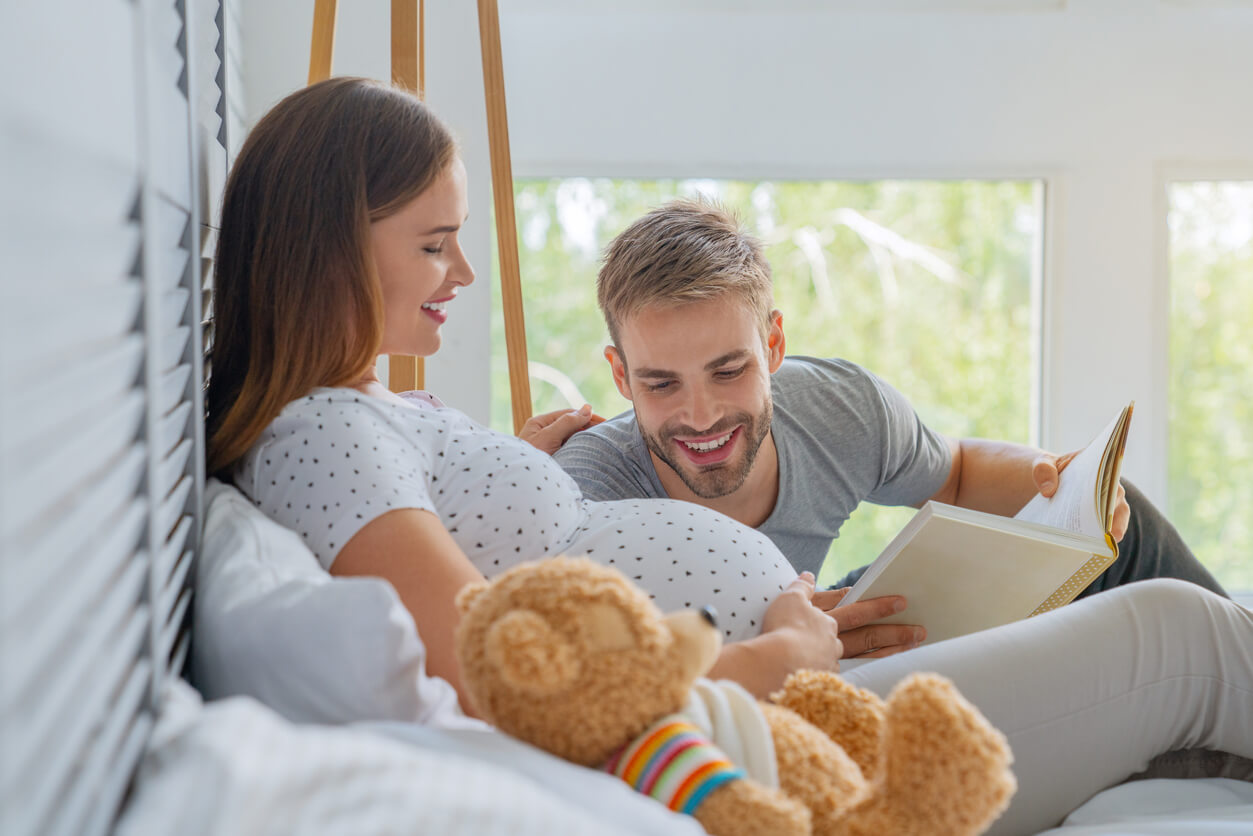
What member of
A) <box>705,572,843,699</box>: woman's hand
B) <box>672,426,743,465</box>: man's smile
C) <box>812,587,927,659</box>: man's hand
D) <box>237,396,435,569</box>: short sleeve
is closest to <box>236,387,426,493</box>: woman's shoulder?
<box>237,396,435,569</box>: short sleeve

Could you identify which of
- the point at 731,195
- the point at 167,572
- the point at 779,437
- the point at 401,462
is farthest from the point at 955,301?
the point at 167,572

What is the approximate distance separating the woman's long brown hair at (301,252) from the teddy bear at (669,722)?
53 centimetres

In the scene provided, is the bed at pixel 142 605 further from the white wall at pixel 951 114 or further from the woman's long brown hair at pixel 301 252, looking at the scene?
the white wall at pixel 951 114

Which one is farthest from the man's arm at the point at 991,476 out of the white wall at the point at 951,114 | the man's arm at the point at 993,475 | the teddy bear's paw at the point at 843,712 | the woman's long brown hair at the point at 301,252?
the white wall at the point at 951,114

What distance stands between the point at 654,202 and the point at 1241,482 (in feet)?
8.30

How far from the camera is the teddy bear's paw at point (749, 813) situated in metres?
0.58

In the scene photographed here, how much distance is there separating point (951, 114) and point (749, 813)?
11.4ft

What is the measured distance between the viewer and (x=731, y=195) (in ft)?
12.2

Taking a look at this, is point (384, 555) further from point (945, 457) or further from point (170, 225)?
point (945, 457)

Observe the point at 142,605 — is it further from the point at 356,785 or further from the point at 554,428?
the point at 554,428

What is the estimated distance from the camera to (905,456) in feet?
6.33

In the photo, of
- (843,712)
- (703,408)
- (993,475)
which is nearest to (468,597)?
(843,712)

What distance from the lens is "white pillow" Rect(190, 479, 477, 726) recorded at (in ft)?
2.26

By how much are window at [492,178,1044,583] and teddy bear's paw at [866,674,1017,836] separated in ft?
10.3
